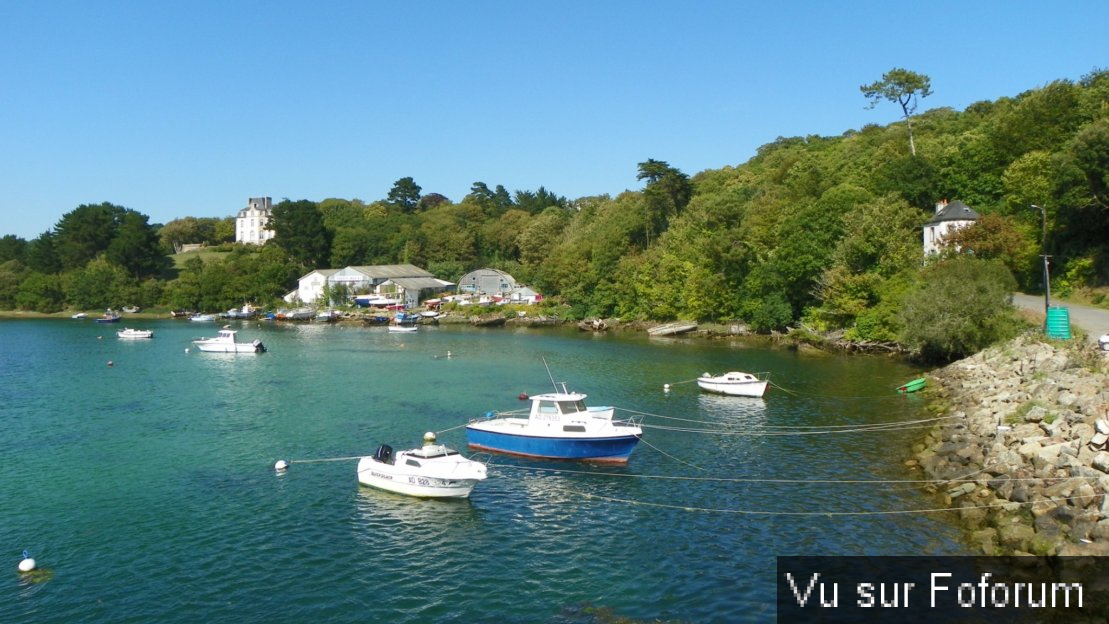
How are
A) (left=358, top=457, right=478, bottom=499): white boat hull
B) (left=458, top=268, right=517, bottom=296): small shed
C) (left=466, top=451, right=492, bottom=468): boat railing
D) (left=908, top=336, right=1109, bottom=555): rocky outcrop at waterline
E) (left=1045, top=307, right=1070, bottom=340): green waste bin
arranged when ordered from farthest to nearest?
1. (left=458, top=268, right=517, bottom=296): small shed
2. (left=1045, top=307, right=1070, bottom=340): green waste bin
3. (left=466, top=451, right=492, bottom=468): boat railing
4. (left=358, top=457, right=478, bottom=499): white boat hull
5. (left=908, top=336, right=1109, bottom=555): rocky outcrop at waterline

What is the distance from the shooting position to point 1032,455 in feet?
92.3

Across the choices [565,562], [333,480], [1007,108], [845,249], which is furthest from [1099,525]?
[1007,108]

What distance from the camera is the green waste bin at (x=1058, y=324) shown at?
42.8 meters

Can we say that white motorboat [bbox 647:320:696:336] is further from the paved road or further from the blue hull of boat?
the blue hull of boat

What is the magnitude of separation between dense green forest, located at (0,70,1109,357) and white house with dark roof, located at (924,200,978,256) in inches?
69.8

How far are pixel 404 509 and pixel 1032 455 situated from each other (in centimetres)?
2418

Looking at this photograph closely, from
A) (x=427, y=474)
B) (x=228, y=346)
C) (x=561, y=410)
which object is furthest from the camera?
(x=228, y=346)

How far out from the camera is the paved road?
45.6 m

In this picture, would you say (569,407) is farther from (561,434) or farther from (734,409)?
(734,409)

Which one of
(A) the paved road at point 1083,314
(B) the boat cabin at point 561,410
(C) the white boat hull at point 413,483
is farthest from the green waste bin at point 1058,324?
(C) the white boat hull at point 413,483

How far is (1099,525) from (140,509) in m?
33.4

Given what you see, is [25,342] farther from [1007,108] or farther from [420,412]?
[1007,108]

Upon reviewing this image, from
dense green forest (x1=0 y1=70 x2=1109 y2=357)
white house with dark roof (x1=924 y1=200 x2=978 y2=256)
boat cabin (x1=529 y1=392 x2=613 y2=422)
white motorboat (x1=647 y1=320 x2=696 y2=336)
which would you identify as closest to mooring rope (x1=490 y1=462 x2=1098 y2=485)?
boat cabin (x1=529 y1=392 x2=613 y2=422)

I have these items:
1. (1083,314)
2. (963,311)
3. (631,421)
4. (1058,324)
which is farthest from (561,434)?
(1083,314)
